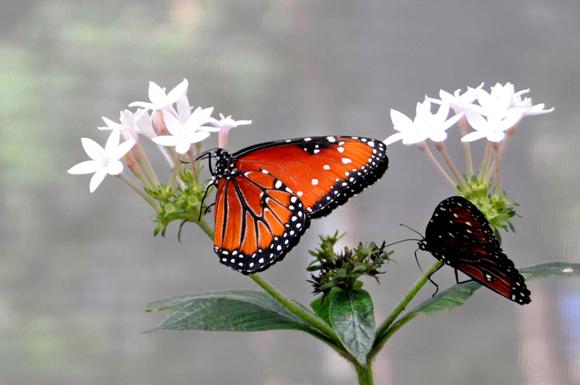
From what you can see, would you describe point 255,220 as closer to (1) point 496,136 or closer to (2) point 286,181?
(2) point 286,181

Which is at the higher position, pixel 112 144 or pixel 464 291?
pixel 112 144

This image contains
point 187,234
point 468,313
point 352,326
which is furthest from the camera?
point 468,313

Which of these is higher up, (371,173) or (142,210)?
(142,210)

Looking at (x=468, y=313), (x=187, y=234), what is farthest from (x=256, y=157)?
(x=468, y=313)


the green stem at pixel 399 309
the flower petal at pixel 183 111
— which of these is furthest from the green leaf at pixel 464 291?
the flower petal at pixel 183 111

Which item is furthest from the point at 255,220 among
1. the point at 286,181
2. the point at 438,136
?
the point at 438,136

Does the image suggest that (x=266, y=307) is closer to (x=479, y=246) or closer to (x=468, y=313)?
(x=479, y=246)
